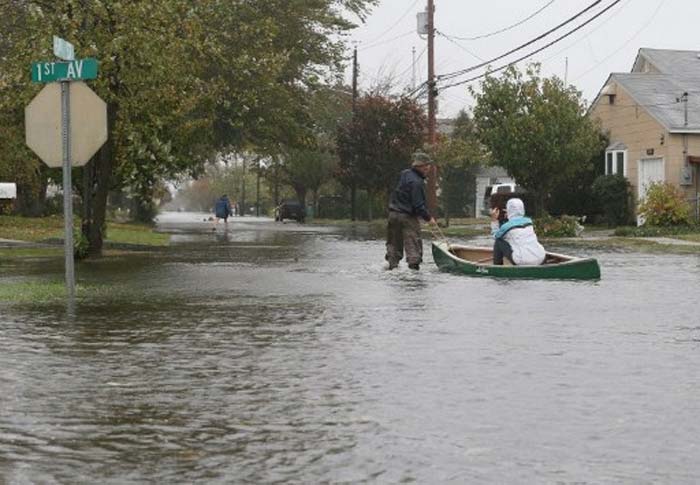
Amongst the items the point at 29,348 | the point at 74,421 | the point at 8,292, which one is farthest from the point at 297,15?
the point at 74,421

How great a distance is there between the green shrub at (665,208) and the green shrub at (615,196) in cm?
497

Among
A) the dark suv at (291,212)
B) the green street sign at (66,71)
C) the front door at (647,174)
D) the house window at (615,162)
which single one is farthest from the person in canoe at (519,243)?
the dark suv at (291,212)

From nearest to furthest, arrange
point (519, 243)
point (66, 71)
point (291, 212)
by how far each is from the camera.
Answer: point (66, 71) < point (519, 243) < point (291, 212)

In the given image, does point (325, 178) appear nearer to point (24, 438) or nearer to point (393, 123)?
point (393, 123)

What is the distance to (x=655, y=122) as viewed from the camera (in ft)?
138

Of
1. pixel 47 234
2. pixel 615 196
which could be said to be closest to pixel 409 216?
pixel 47 234

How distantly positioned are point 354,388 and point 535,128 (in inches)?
1287

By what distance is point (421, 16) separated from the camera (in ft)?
162

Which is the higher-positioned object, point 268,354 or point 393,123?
point 393,123

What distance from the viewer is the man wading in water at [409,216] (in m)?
20.0

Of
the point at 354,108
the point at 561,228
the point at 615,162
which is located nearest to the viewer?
the point at 561,228

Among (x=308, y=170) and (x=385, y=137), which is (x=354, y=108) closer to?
(x=385, y=137)

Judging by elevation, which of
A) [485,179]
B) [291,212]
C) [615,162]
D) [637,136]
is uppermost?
[637,136]

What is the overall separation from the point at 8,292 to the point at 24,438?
935 centimetres
